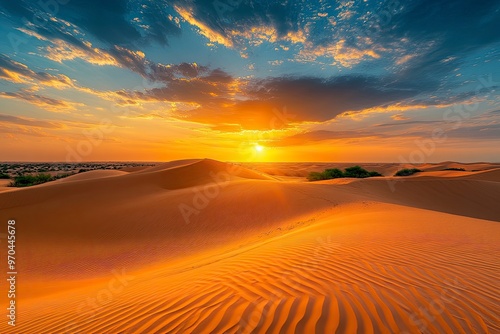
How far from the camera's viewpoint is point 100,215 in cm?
1309

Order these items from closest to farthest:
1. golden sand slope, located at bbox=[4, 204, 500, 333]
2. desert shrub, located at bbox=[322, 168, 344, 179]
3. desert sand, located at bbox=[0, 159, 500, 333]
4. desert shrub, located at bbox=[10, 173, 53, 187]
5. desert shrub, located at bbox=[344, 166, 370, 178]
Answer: golden sand slope, located at bbox=[4, 204, 500, 333], desert sand, located at bbox=[0, 159, 500, 333], desert shrub, located at bbox=[10, 173, 53, 187], desert shrub, located at bbox=[322, 168, 344, 179], desert shrub, located at bbox=[344, 166, 370, 178]

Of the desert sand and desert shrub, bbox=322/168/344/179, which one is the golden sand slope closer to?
the desert sand

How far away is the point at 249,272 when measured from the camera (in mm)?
4094

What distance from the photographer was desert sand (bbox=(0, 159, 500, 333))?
8.84ft

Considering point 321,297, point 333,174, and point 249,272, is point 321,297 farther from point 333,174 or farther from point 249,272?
point 333,174

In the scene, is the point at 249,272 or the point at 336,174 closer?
the point at 249,272

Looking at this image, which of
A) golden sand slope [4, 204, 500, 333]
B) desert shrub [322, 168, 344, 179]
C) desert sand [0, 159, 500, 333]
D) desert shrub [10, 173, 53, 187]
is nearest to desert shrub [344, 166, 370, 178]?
desert shrub [322, 168, 344, 179]

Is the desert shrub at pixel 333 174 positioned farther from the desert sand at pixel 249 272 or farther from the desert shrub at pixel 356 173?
the desert sand at pixel 249 272

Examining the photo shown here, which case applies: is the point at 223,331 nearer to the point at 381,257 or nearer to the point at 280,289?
the point at 280,289

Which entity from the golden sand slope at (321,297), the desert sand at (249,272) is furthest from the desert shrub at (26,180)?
the golden sand slope at (321,297)

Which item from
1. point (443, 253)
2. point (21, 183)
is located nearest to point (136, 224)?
point (443, 253)

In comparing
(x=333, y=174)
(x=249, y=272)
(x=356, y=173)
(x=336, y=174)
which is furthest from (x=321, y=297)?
(x=356, y=173)

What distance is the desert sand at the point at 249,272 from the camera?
2.69m

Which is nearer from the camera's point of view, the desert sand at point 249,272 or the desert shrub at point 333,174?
the desert sand at point 249,272
